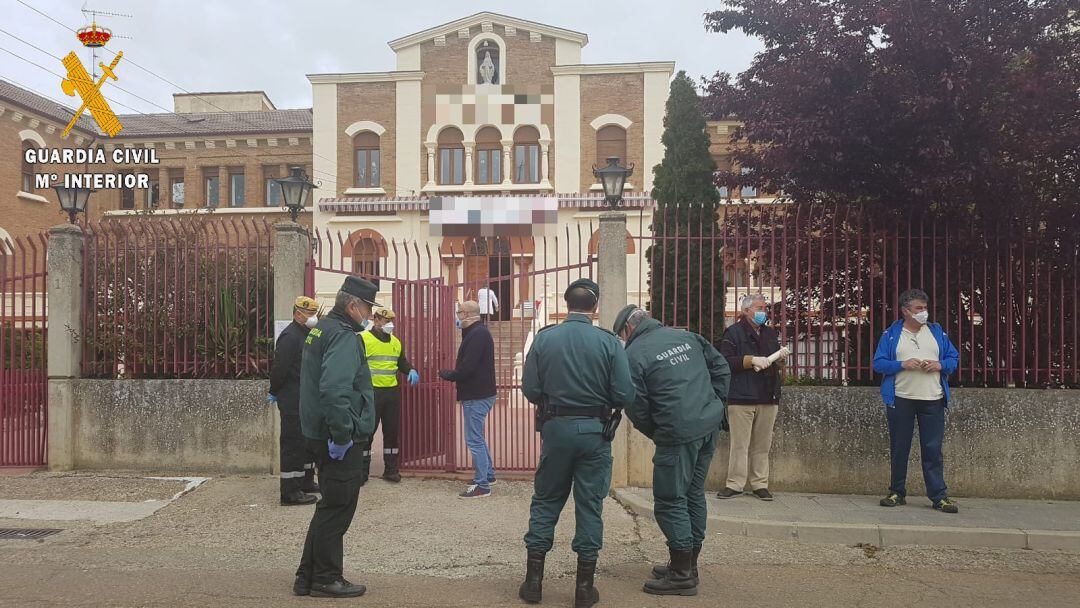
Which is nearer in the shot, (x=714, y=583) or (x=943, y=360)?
(x=714, y=583)

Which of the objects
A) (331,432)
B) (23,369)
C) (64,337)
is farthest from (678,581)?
(23,369)

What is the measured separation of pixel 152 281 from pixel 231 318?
1.06 meters

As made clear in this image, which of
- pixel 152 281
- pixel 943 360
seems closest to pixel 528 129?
pixel 152 281

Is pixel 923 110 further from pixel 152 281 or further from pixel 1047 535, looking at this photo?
pixel 152 281

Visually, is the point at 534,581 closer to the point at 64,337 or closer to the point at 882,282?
the point at 882,282

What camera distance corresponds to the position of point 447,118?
29.9 metres

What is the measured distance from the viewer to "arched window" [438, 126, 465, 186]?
29844 millimetres

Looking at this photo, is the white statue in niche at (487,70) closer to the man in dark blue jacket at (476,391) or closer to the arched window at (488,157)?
the arched window at (488,157)

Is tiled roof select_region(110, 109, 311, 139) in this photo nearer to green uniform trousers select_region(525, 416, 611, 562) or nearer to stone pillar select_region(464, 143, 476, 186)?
stone pillar select_region(464, 143, 476, 186)

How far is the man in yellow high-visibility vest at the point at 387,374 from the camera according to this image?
7492mm

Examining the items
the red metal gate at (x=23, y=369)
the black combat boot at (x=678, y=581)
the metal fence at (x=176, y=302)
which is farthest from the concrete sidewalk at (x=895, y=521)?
the red metal gate at (x=23, y=369)

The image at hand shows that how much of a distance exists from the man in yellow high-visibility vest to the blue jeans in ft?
2.08

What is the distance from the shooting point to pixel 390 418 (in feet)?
25.7

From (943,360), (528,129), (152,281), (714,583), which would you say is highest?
(528,129)
